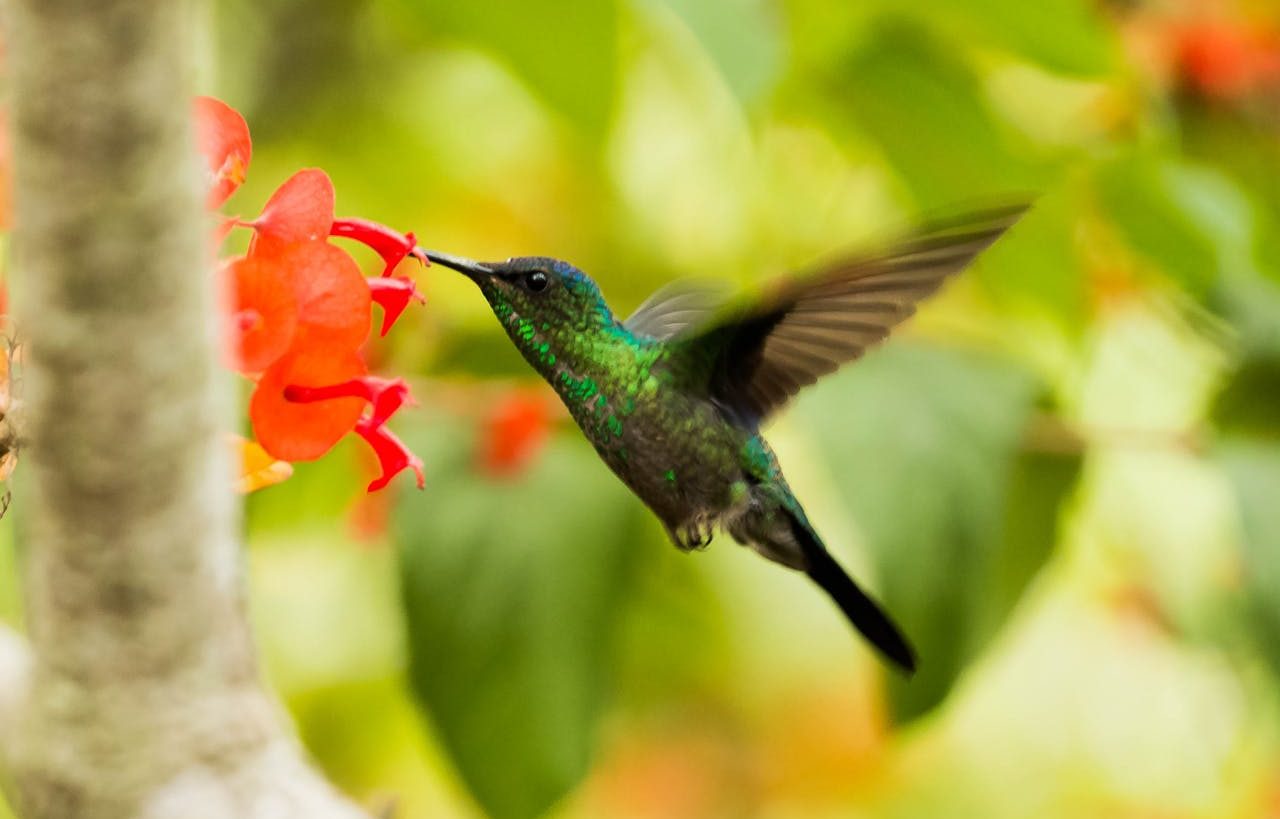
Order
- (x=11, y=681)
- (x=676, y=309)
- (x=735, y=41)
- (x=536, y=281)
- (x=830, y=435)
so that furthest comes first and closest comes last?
(x=830, y=435) → (x=676, y=309) → (x=735, y=41) → (x=536, y=281) → (x=11, y=681)

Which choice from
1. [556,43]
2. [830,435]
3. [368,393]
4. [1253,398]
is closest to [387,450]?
[368,393]

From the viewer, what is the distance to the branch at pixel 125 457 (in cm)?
40

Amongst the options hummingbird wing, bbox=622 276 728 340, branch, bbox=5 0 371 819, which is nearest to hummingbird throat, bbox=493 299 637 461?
hummingbird wing, bbox=622 276 728 340

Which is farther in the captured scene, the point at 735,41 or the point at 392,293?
the point at 735,41

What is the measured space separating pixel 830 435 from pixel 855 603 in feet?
1.61

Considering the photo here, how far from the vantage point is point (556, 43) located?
137 centimetres

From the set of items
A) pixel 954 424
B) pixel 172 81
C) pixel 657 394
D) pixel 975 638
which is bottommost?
pixel 975 638

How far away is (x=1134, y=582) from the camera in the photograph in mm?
2934

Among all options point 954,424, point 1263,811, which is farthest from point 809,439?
point 1263,811

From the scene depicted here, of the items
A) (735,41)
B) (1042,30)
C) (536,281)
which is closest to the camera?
(536,281)

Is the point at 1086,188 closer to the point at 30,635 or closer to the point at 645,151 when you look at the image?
the point at 645,151

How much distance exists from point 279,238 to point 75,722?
0.34 metres

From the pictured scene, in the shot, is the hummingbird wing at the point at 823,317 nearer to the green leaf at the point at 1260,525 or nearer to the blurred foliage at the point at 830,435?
the blurred foliage at the point at 830,435

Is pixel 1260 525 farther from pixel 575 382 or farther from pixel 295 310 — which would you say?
pixel 295 310
